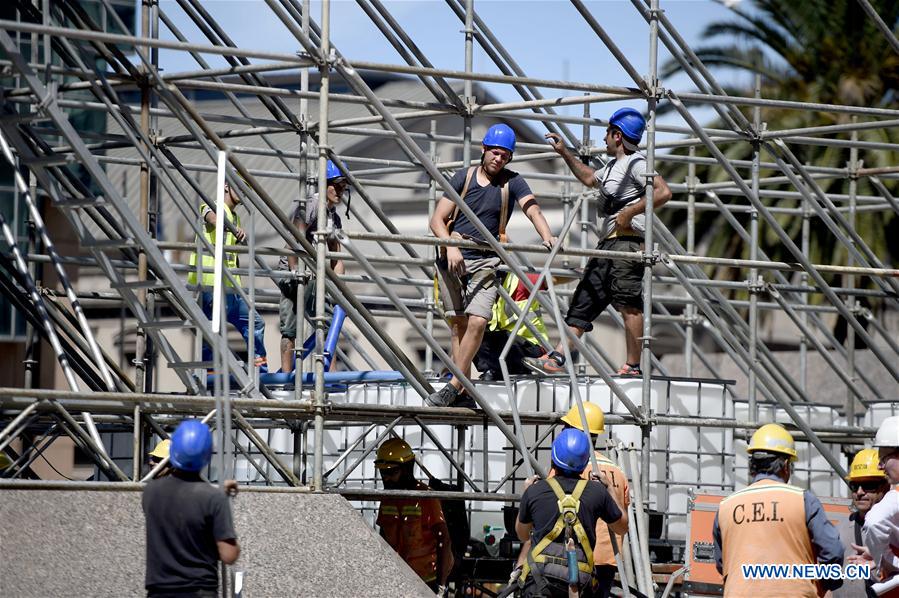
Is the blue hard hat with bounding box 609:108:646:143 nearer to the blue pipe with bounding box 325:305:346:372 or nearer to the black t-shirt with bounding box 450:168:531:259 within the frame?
the black t-shirt with bounding box 450:168:531:259

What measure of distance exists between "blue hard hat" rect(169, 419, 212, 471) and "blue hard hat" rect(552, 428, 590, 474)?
2180mm

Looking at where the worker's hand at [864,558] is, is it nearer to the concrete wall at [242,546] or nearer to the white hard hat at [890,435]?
the white hard hat at [890,435]

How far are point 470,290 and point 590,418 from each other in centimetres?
130

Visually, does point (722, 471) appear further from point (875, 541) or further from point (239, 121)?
point (239, 121)

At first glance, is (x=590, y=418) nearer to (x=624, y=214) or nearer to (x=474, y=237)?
(x=474, y=237)

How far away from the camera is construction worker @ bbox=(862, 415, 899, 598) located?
26.5 ft

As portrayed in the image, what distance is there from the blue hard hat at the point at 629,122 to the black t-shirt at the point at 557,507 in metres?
3.59

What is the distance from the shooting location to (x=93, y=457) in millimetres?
9914

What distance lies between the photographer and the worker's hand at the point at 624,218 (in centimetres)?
1112

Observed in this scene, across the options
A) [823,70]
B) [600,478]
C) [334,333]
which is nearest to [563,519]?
[600,478]

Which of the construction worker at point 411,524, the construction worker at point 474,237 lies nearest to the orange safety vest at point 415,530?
the construction worker at point 411,524

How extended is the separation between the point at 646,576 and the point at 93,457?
374 cm

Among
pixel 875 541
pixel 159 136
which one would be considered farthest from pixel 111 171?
pixel 875 541

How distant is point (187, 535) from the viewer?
721 centimetres
